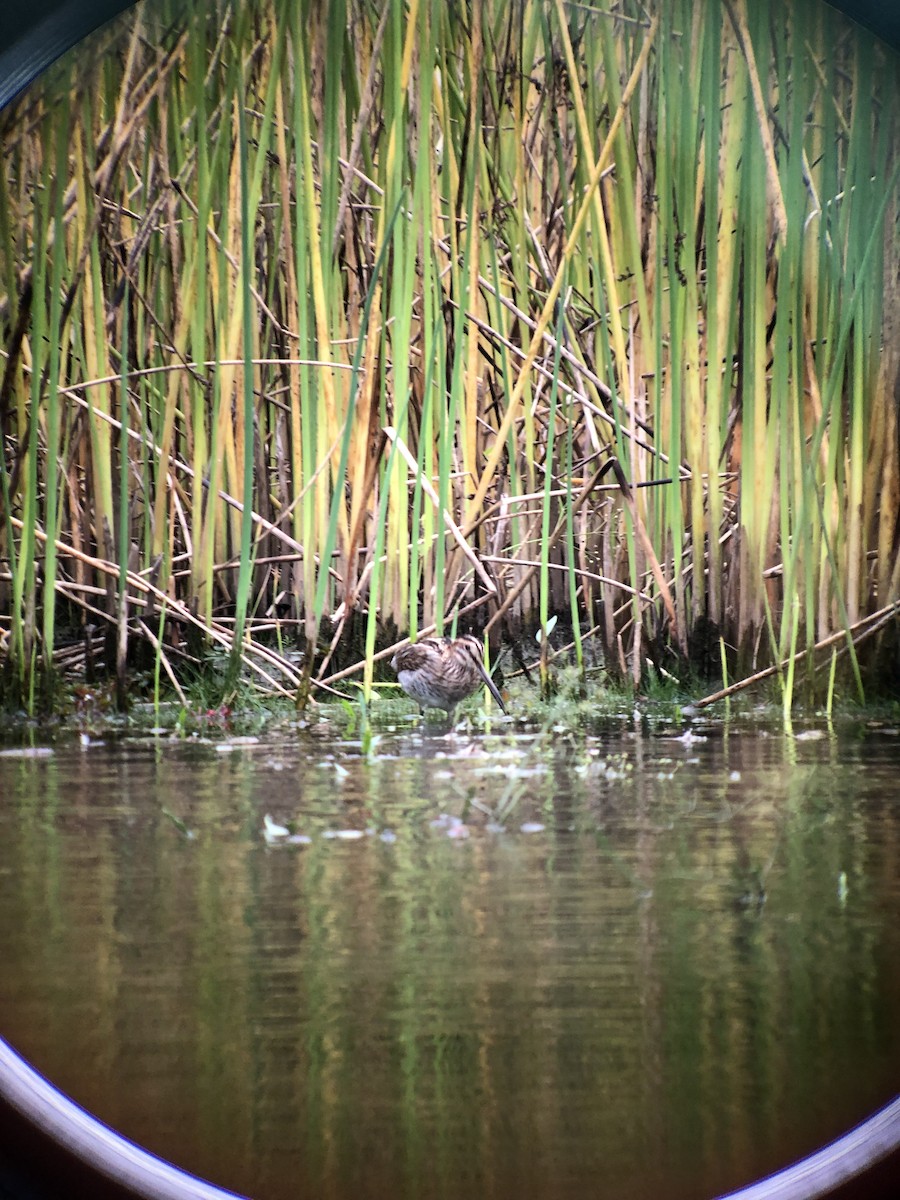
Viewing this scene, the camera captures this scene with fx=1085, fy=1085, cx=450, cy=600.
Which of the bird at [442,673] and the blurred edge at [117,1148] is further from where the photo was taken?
the bird at [442,673]

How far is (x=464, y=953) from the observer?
1.01m

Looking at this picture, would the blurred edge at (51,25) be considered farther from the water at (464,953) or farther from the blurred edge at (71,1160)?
the blurred edge at (71,1160)

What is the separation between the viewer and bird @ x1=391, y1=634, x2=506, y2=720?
106 cm

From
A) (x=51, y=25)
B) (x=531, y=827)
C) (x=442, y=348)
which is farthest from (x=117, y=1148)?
(x=51, y=25)

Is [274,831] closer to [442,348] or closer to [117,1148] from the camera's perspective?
[117,1148]

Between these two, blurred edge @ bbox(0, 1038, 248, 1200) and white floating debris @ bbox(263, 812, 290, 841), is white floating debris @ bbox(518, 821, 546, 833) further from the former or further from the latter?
blurred edge @ bbox(0, 1038, 248, 1200)

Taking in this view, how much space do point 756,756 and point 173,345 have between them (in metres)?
0.70

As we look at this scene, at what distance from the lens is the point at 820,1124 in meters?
0.99

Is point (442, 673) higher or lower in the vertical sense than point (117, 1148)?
higher

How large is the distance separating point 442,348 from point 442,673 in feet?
1.06

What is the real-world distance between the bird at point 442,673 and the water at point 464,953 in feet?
0.14

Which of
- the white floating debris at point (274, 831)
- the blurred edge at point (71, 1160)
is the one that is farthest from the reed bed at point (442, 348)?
the blurred edge at point (71, 1160)

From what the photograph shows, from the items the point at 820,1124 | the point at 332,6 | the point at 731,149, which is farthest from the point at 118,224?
the point at 820,1124

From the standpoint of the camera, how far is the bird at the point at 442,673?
3.48 ft
